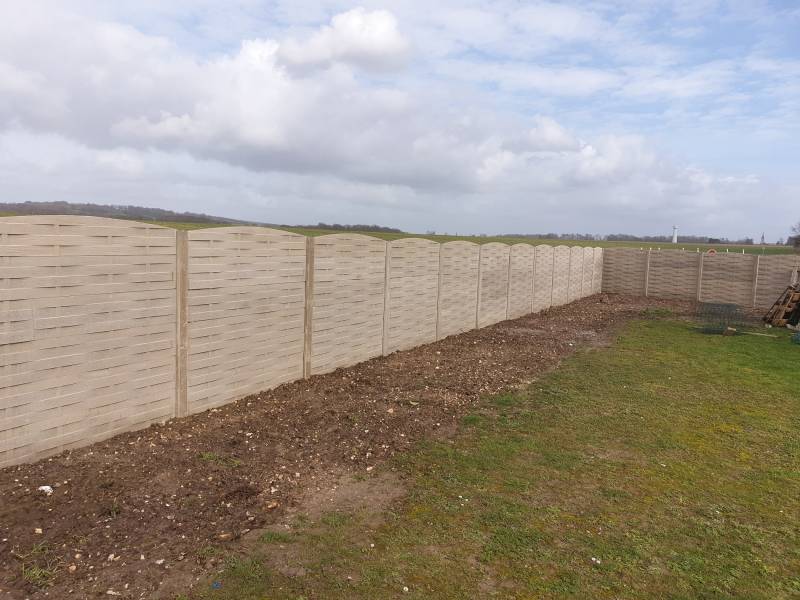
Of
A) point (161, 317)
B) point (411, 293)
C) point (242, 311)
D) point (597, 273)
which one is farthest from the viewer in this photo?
point (597, 273)

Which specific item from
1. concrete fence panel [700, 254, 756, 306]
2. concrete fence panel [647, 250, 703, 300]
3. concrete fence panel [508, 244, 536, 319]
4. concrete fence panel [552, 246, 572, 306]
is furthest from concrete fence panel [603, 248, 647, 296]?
→ concrete fence panel [508, 244, 536, 319]

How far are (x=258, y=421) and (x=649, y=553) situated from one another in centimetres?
410

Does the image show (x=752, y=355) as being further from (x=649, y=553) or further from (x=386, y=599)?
(x=386, y=599)

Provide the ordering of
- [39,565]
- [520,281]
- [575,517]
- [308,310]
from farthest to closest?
[520,281] < [308,310] < [575,517] < [39,565]

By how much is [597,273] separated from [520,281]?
932 cm

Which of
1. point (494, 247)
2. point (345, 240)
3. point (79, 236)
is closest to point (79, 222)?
point (79, 236)

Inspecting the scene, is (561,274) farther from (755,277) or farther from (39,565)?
(39,565)

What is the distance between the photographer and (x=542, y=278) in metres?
18.1

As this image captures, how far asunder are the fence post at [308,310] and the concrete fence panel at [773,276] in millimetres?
18606

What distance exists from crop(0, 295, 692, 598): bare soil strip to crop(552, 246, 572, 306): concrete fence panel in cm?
1124

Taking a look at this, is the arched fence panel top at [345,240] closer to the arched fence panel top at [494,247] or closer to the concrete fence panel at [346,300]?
the concrete fence panel at [346,300]

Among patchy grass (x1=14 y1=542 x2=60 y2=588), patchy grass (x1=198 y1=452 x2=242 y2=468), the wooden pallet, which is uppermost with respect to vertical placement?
the wooden pallet

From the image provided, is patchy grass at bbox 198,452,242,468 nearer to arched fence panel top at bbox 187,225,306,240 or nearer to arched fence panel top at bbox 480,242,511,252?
arched fence panel top at bbox 187,225,306,240

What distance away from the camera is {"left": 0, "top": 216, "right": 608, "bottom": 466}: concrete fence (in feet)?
15.1
